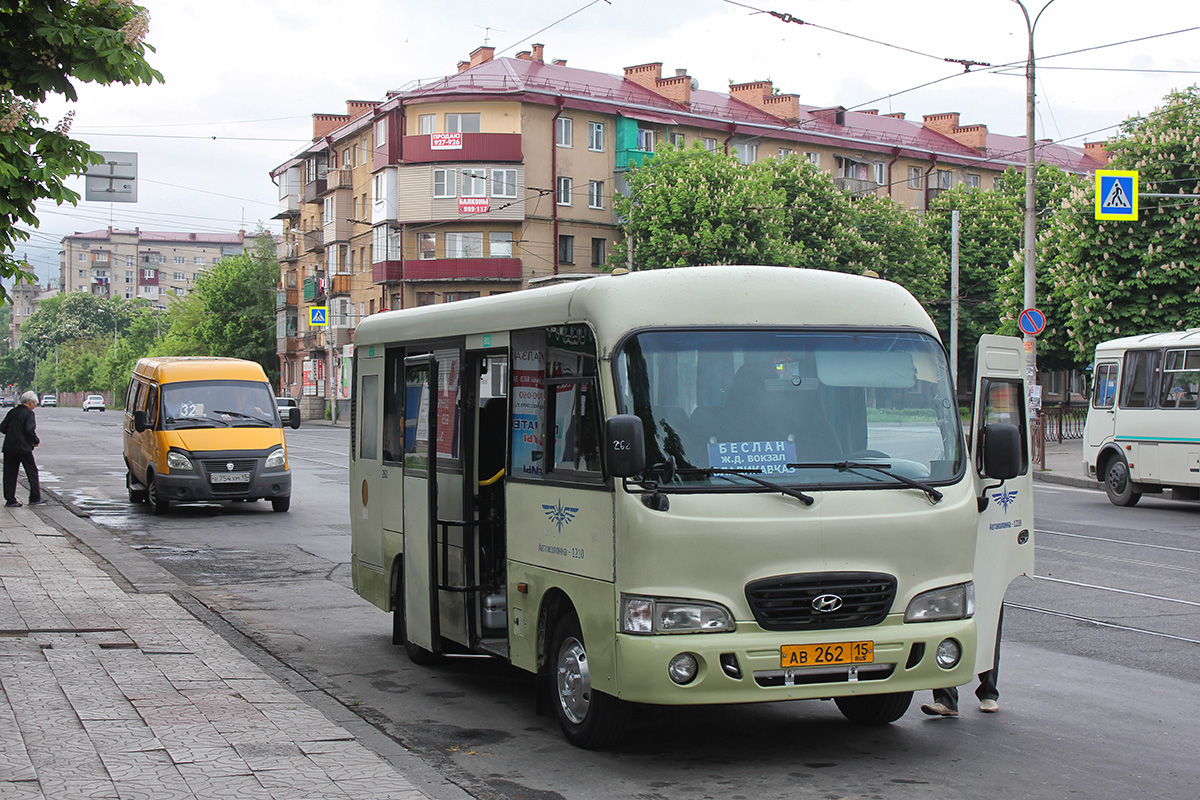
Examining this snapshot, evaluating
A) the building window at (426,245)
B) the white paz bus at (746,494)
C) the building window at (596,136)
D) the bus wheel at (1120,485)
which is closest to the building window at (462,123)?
the building window at (426,245)

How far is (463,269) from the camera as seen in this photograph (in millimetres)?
65188

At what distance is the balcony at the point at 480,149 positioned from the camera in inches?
2525

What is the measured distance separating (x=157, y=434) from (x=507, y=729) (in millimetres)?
14932

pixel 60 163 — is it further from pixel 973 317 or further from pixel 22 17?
pixel 973 317

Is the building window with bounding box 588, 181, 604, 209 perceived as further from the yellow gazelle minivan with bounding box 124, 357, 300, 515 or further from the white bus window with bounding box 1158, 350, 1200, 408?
the white bus window with bounding box 1158, 350, 1200, 408

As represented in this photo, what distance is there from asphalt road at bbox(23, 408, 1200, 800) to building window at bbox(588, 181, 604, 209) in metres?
53.5

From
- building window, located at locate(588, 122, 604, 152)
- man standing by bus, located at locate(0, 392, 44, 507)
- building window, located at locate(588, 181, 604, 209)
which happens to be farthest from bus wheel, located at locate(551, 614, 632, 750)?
building window, located at locate(588, 122, 604, 152)

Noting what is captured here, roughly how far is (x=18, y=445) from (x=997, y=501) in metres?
17.7

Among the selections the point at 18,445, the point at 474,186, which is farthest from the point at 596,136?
the point at 18,445

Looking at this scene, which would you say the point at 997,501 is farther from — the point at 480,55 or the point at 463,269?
the point at 480,55

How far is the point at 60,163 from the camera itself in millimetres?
8930

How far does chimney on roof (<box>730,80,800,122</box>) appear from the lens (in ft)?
245

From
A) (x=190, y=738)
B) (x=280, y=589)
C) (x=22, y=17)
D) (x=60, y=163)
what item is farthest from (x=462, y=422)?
(x=280, y=589)

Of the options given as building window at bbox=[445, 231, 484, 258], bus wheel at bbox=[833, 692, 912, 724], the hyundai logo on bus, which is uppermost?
building window at bbox=[445, 231, 484, 258]
